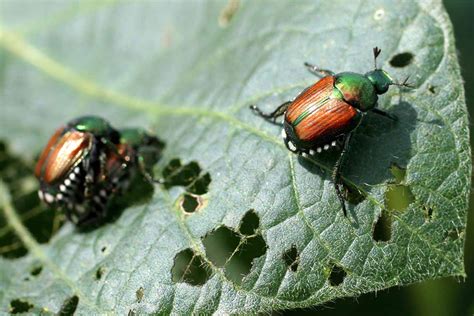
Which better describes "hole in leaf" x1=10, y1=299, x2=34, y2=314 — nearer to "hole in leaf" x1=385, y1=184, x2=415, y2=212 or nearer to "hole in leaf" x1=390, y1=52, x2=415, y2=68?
"hole in leaf" x1=385, y1=184, x2=415, y2=212

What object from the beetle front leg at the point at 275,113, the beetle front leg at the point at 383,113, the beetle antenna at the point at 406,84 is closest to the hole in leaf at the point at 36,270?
the beetle front leg at the point at 275,113

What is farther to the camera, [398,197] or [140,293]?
[140,293]

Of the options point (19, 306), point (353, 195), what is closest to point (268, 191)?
point (353, 195)

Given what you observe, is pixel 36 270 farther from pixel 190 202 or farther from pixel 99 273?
pixel 190 202

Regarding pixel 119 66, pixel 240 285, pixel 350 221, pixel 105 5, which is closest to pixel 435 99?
pixel 350 221

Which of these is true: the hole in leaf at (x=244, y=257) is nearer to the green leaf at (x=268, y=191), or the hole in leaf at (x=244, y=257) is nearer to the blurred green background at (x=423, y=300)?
the green leaf at (x=268, y=191)

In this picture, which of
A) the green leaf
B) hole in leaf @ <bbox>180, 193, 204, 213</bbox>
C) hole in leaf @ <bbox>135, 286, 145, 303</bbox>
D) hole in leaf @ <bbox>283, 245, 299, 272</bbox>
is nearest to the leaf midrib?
the green leaf

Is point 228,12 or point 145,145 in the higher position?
point 228,12
